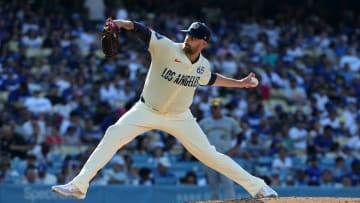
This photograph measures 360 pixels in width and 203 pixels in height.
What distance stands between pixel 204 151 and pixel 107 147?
1.06m

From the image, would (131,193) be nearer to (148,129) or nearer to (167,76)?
(148,129)

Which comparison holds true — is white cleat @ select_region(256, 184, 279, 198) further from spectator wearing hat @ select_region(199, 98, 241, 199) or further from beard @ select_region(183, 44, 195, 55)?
spectator wearing hat @ select_region(199, 98, 241, 199)

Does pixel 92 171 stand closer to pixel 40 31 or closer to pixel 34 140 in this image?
pixel 34 140

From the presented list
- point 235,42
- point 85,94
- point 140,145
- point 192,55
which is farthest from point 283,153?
point 192,55

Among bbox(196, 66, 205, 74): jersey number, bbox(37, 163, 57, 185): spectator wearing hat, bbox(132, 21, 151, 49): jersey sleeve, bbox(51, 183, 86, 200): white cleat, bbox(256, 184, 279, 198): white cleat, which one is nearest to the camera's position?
bbox(51, 183, 86, 200): white cleat

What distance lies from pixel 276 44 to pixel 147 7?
374cm

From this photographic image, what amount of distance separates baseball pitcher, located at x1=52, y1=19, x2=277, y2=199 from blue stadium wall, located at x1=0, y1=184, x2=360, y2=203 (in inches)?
166

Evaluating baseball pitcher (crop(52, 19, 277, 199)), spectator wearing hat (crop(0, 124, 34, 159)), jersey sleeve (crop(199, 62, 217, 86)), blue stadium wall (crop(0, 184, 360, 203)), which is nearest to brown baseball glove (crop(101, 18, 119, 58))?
baseball pitcher (crop(52, 19, 277, 199))

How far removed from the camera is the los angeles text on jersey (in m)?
9.33

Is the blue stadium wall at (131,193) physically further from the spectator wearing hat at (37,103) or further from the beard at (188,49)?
the beard at (188,49)

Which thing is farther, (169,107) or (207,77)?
(207,77)

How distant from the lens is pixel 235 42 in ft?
72.6

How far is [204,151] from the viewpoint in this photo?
9477 mm

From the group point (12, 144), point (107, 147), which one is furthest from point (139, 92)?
point (107, 147)
